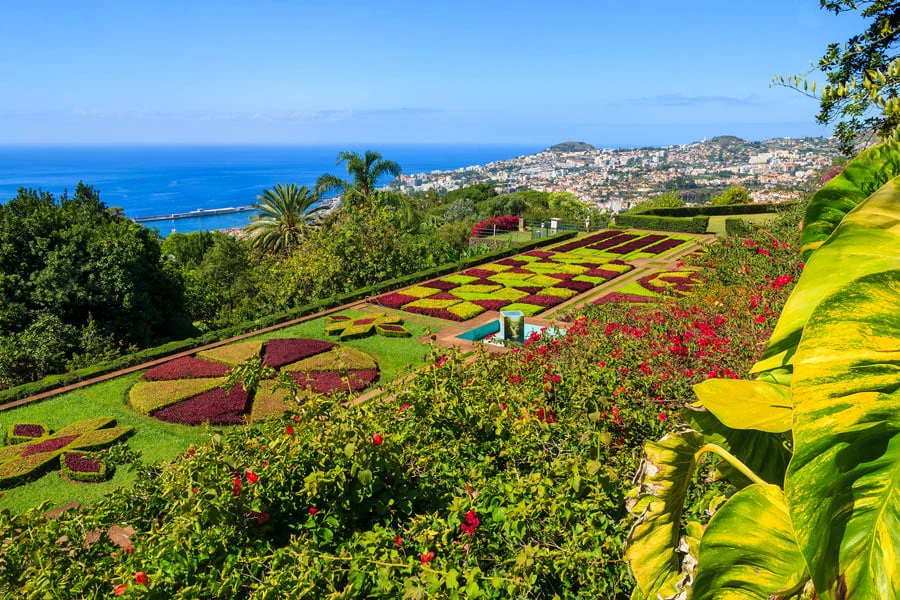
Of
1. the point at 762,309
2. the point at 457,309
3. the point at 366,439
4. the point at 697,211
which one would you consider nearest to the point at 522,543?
the point at 366,439

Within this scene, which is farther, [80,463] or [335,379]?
[335,379]

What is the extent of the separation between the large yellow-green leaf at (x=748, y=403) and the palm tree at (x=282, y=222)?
22.3 m

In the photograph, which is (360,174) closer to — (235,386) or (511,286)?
(511,286)

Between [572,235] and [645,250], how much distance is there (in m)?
4.64

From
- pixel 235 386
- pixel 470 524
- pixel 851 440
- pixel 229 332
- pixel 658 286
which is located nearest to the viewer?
pixel 851 440

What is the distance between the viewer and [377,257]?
720 inches

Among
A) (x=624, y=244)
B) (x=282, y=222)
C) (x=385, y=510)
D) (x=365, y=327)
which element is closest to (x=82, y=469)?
(x=385, y=510)

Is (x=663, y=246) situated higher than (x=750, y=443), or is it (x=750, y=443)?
(x=750, y=443)

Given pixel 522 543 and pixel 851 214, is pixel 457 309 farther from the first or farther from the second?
pixel 851 214

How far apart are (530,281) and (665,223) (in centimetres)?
1533

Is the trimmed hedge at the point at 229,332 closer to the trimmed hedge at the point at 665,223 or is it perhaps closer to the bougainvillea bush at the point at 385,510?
the bougainvillea bush at the point at 385,510

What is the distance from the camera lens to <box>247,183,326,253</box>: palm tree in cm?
2253

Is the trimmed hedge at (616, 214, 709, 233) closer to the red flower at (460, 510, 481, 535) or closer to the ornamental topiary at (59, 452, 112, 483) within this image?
the ornamental topiary at (59, 452, 112, 483)

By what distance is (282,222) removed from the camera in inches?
901
